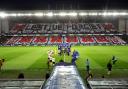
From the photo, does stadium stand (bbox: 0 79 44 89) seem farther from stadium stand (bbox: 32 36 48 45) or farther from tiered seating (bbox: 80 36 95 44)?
tiered seating (bbox: 80 36 95 44)

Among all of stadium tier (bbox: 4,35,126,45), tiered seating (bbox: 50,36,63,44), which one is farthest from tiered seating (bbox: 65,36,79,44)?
tiered seating (bbox: 50,36,63,44)

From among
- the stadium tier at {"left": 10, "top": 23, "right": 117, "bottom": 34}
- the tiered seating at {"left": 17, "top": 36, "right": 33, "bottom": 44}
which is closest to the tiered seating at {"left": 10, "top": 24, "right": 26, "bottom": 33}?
the stadium tier at {"left": 10, "top": 23, "right": 117, "bottom": 34}

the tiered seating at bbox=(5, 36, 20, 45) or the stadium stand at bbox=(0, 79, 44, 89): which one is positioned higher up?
the stadium stand at bbox=(0, 79, 44, 89)

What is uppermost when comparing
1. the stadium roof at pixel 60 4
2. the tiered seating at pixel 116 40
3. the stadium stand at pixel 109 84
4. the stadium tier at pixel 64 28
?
the stadium roof at pixel 60 4

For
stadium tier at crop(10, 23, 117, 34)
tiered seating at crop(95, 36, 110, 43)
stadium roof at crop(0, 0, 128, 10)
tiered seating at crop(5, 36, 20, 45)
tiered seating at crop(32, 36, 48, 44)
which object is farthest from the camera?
stadium tier at crop(10, 23, 117, 34)

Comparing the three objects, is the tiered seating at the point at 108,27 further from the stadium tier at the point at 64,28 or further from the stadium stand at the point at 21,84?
the stadium stand at the point at 21,84

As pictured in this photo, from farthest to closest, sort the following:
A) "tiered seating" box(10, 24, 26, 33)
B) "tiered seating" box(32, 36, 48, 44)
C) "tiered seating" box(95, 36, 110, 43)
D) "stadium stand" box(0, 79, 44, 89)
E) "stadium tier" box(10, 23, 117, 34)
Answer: "tiered seating" box(10, 24, 26, 33) < "stadium tier" box(10, 23, 117, 34) < "tiered seating" box(95, 36, 110, 43) < "tiered seating" box(32, 36, 48, 44) < "stadium stand" box(0, 79, 44, 89)

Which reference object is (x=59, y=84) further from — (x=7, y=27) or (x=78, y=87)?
(x=7, y=27)

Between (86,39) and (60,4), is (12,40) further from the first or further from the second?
(60,4)

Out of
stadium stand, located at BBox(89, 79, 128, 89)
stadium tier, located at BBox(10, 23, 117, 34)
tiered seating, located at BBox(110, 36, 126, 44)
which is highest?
stadium tier, located at BBox(10, 23, 117, 34)

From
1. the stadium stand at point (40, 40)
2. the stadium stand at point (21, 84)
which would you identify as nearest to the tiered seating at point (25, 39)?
the stadium stand at point (40, 40)

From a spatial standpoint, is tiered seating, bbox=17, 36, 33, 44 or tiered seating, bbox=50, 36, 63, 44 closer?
tiered seating, bbox=50, 36, 63, 44

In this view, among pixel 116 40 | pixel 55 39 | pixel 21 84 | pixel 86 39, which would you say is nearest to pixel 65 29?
pixel 55 39

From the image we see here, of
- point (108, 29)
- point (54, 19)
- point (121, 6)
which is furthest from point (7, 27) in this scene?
point (121, 6)
